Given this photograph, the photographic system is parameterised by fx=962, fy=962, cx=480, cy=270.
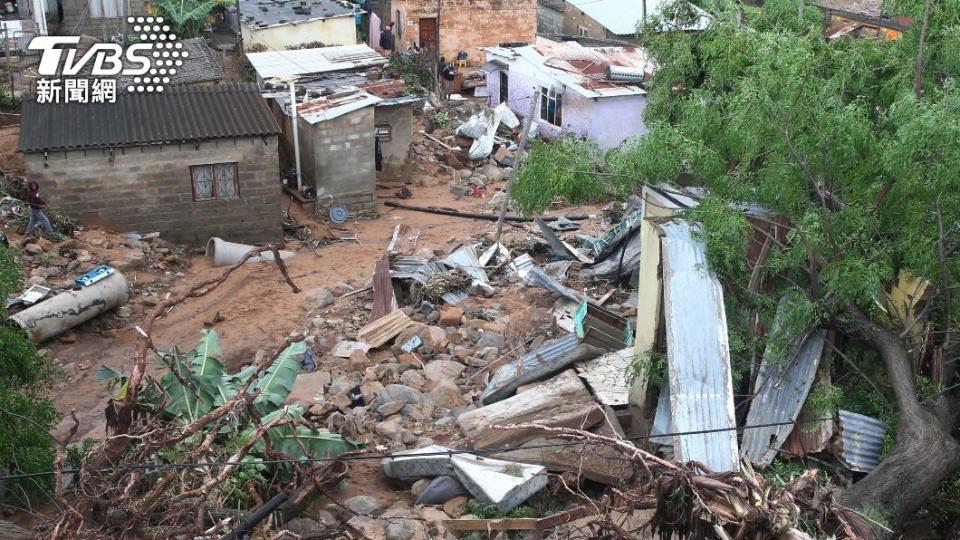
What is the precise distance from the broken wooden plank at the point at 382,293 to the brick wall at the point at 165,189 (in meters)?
3.84

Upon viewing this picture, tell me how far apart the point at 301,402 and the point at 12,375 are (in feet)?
10.7

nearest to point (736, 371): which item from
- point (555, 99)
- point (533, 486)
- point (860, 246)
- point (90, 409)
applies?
point (860, 246)

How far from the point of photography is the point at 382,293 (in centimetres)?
1467

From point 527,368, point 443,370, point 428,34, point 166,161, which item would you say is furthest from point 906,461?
point 428,34

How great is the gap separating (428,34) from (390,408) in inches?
835

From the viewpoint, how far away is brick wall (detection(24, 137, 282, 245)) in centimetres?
1677

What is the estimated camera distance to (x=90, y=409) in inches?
484

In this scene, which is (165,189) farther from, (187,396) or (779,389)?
(779,389)

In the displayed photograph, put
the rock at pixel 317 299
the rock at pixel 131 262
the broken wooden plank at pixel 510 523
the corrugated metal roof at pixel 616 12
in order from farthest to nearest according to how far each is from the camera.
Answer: the corrugated metal roof at pixel 616 12 < the rock at pixel 131 262 < the rock at pixel 317 299 < the broken wooden plank at pixel 510 523

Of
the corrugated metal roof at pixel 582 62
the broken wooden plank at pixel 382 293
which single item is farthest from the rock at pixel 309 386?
the corrugated metal roof at pixel 582 62

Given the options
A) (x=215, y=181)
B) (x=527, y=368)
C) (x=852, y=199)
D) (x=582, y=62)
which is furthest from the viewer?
(x=582, y=62)

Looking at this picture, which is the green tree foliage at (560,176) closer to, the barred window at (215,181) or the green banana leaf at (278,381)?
the green banana leaf at (278,381)

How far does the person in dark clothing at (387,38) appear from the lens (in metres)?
31.3

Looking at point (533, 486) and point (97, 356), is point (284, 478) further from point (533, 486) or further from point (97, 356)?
point (97, 356)
